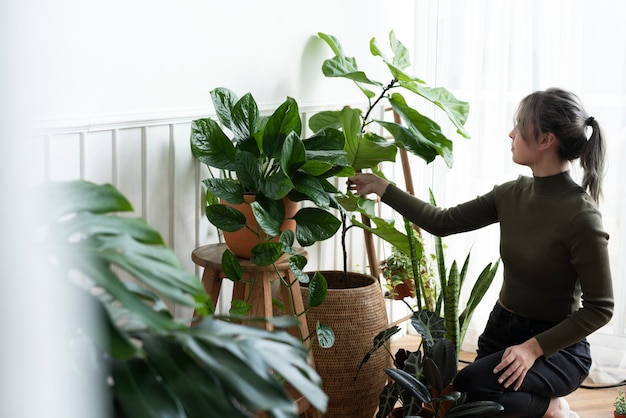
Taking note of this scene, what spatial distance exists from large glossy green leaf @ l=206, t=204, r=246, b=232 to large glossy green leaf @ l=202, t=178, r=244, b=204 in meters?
0.03

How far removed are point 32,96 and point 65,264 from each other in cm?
103

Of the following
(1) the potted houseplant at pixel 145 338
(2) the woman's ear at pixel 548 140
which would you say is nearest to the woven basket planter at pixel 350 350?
(2) the woman's ear at pixel 548 140

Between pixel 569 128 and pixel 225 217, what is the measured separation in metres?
1.03

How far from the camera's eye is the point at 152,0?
226 centimetres

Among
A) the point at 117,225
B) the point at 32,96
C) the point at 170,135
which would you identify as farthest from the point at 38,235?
the point at 117,225

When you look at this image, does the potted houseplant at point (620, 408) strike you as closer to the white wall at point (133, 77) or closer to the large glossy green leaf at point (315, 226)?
the large glossy green leaf at point (315, 226)

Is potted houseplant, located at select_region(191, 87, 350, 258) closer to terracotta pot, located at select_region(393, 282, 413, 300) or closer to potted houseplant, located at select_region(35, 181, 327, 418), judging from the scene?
terracotta pot, located at select_region(393, 282, 413, 300)

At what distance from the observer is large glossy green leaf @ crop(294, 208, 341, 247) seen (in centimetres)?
230

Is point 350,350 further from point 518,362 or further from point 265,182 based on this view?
point 265,182

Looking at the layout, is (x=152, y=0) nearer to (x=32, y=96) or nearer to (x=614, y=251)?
(x=32, y=96)

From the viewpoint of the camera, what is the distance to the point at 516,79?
3461mm

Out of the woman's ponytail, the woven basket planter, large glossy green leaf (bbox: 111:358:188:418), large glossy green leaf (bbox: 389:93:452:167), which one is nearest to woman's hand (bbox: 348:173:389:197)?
large glossy green leaf (bbox: 389:93:452:167)

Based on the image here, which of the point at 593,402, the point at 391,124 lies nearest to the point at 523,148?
the point at 391,124

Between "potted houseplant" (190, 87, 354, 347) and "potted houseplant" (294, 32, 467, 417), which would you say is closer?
"potted houseplant" (190, 87, 354, 347)
